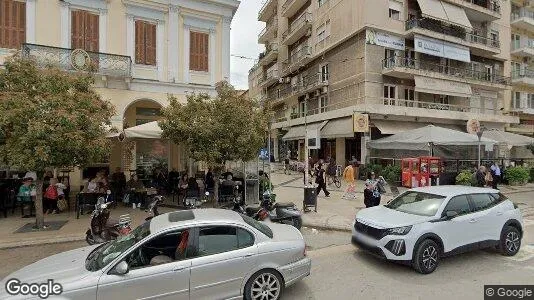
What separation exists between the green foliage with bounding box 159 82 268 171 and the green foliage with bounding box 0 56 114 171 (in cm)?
207

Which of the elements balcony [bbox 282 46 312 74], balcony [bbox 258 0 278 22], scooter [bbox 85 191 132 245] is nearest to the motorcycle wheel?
scooter [bbox 85 191 132 245]

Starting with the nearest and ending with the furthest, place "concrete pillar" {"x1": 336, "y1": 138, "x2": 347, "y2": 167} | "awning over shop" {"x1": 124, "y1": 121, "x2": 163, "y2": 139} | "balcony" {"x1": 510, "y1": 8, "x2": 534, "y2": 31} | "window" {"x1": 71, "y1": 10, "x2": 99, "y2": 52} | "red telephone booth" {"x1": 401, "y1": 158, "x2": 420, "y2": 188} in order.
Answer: "awning over shop" {"x1": 124, "y1": 121, "x2": 163, "y2": 139} < "window" {"x1": 71, "y1": 10, "x2": 99, "y2": 52} < "red telephone booth" {"x1": 401, "y1": 158, "x2": 420, "y2": 188} < "concrete pillar" {"x1": 336, "y1": 138, "x2": 347, "y2": 167} < "balcony" {"x1": 510, "y1": 8, "x2": 534, "y2": 31}

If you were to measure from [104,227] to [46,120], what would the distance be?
126 inches

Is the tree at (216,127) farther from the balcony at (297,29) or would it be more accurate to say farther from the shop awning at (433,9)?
the balcony at (297,29)

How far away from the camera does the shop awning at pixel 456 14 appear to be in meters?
26.0

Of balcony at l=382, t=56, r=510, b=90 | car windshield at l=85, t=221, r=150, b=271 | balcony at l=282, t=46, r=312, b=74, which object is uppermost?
balcony at l=282, t=46, r=312, b=74

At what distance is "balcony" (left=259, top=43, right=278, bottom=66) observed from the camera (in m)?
40.0

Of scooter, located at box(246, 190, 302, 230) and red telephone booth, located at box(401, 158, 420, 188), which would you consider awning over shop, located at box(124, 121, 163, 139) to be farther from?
red telephone booth, located at box(401, 158, 420, 188)

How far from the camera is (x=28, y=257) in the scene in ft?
23.5

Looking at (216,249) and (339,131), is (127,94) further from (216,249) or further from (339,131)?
(339,131)

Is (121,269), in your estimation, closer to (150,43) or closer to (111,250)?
(111,250)

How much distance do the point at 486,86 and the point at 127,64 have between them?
97.7ft

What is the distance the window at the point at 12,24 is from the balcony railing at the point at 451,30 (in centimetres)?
2400

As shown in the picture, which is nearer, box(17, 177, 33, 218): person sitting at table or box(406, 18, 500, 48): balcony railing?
box(17, 177, 33, 218): person sitting at table
